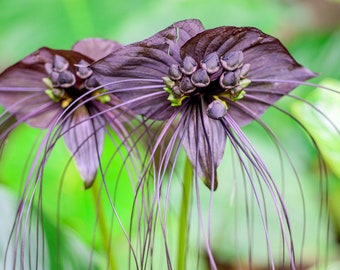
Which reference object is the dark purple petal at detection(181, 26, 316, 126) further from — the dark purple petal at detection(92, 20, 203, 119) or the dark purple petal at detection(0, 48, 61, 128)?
the dark purple petal at detection(0, 48, 61, 128)

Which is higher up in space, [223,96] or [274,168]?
[223,96]

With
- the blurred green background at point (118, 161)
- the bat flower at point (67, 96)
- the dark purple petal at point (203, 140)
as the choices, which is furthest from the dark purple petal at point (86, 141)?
the blurred green background at point (118, 161)

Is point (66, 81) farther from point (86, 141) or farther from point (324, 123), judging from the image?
point (324, 123)

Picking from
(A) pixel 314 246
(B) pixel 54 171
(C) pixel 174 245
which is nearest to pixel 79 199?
(B) pixel 54 171

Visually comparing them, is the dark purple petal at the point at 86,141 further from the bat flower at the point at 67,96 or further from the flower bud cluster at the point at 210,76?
the flower bud cluster at the point at 210,76

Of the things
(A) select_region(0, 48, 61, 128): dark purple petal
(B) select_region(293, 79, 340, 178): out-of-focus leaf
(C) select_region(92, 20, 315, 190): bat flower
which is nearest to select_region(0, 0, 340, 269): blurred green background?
(B) select_region(293, 79, 340, 178): out-of-focus leaf

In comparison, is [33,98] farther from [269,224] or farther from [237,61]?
[269,224]

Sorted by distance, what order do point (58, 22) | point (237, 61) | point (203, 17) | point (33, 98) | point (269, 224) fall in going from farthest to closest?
point (58, 22)
point (203, 17)
point (269, 224)
point (33, 98)
point (237, 61)

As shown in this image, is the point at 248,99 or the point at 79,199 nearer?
the point at 248,99
